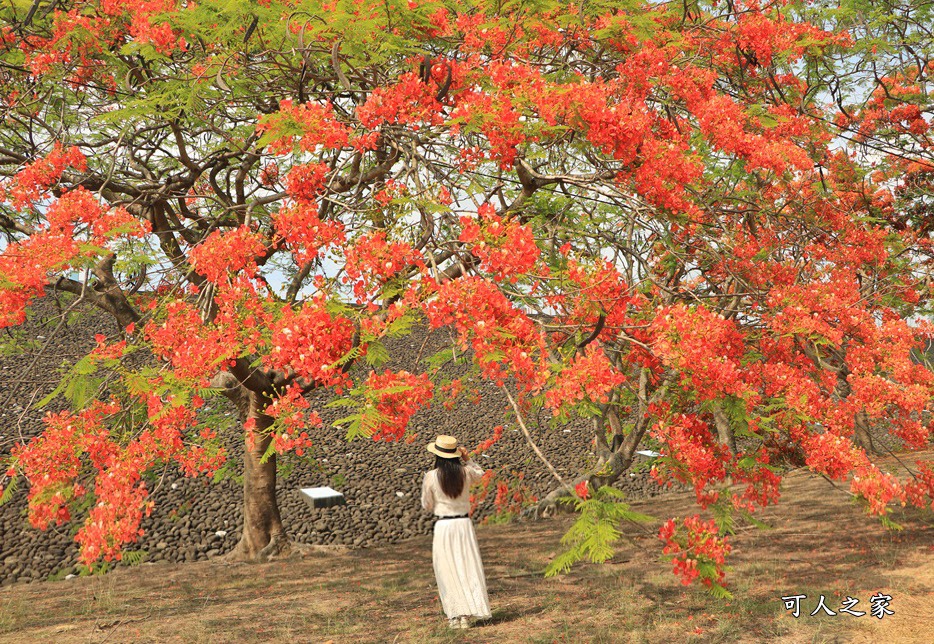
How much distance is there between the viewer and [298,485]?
38.9 feet

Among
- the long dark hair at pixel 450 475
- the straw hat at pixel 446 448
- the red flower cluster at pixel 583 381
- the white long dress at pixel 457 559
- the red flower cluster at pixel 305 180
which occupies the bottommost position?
the white long dress at pixel 457 559

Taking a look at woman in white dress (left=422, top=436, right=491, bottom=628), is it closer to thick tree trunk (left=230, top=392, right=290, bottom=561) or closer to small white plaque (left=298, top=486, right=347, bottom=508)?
thick tree trunk (left=230, top=392, right=290, bottom=561)

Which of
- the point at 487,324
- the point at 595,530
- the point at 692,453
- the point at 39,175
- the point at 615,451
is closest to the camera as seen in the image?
the point at 595,530

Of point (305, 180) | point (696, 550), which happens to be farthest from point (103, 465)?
point (696, 550)

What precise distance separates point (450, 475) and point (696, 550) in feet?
5.76

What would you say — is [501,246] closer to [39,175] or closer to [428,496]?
[428,496]

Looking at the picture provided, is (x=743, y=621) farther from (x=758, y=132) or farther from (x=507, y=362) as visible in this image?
(x=758, y=132)

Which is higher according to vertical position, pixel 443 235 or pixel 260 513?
pixel 443 235

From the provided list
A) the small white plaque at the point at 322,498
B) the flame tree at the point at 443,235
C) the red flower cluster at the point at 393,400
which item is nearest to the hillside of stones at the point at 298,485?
the small white plaque at the point at 322,498

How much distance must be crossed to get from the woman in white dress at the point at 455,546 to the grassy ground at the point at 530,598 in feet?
0.57

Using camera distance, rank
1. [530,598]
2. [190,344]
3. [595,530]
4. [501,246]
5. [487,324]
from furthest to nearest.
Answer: [530,598], [190,344], [501,246], [487,324], [595,530]

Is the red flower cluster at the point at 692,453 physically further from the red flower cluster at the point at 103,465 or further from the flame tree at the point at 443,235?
the red flower cluster at the point at 103,465

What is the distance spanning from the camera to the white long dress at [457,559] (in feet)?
16.3

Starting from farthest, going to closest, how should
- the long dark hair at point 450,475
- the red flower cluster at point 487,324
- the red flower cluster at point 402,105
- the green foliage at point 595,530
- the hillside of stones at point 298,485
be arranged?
the hillside of stones at point 298,485 → the long dark hair at point 450,475 → the red flower cluster at point 402,105 → the red flower cluster at point 487,324 → the green foliage at point 595,530
